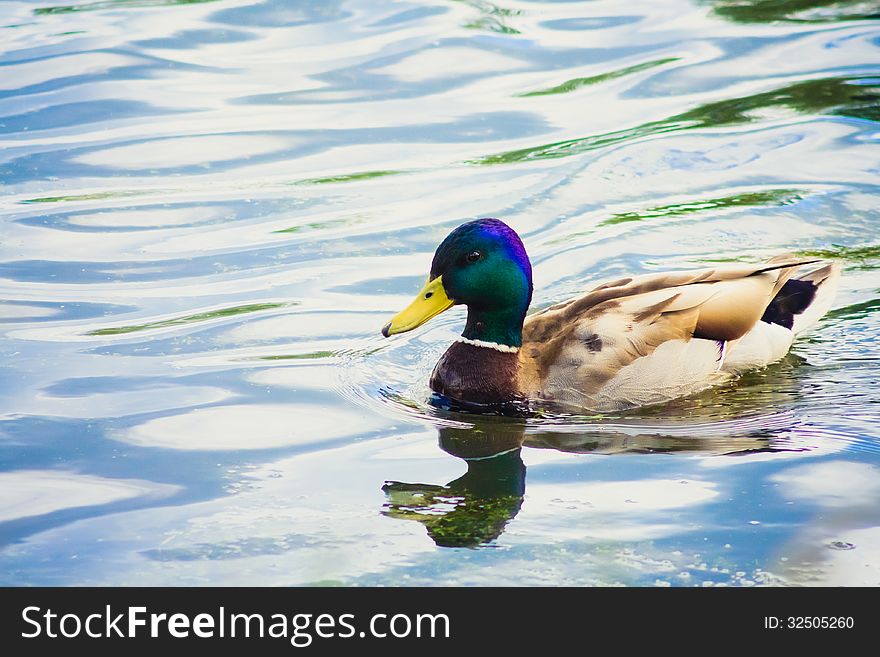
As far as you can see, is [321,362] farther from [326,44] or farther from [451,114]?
[326,44]

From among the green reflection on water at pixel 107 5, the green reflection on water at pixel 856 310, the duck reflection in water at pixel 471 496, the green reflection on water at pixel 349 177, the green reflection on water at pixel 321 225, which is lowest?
the duck reflection in water at pixel 471 496

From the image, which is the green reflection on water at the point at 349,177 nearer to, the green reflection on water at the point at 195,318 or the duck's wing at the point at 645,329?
the green reflection on water at the point at 195,318

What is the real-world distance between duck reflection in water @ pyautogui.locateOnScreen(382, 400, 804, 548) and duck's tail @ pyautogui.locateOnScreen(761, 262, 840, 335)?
4.31 ft

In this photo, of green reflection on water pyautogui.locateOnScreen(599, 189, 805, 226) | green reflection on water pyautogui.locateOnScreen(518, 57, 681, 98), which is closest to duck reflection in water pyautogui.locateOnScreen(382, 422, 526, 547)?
green reflection on water pyautogui.locateOnScreen(599, 189, 805, 226)

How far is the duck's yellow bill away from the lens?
7.53 m

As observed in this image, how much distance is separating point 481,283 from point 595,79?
5957 mm

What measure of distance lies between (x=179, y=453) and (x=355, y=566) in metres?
1.49

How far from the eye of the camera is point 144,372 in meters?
7.71

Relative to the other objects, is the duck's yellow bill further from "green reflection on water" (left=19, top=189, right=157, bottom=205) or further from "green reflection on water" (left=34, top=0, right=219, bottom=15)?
"green reflection on water" (left=34, top=0, right=219, bottom=15)

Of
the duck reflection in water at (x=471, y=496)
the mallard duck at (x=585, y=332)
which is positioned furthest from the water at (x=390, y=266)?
the mallard duck at (x=585, y=332)

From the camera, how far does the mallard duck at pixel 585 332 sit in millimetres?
7414

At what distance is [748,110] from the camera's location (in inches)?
479

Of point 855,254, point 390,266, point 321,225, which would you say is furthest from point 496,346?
point 855,254

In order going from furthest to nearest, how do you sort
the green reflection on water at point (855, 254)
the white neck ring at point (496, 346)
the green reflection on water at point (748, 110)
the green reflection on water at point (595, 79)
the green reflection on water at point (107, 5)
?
1. the green reflection on water at point (107, 5)
2. the green reflection on water at point (595, 79)
3. the green reflection on water at point (748, 110)
4. the green reflection on water at point (855, 254)
5. the white neck ring at point (496, 346)
